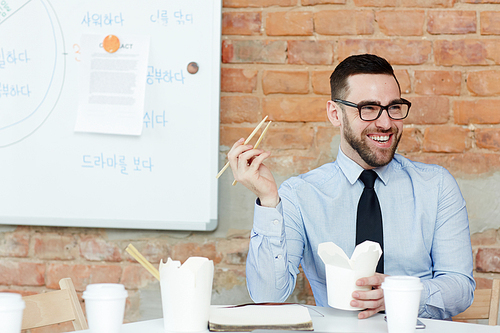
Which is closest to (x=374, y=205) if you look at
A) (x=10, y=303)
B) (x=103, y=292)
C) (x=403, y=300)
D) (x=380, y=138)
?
(x=380, y=138)

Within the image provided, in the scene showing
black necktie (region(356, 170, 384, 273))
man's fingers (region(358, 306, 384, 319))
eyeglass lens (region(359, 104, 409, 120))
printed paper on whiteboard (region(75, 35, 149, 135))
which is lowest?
man's fingers (region(358, 306, 384, 319))

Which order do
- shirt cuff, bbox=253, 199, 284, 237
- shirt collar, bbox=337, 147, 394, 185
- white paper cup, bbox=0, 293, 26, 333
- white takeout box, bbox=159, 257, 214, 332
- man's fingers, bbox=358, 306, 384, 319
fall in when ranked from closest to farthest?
white paper cup, bbox=0, 293, 26, 333 < white takeout box, bbox=159, 257, 214, 332 < man's fingers, bbox=358, 306, 384, 319 < shirt cuff, bbox=253, 199, 284, 237 < shirt collar, bbox=337, 147, 394, 185

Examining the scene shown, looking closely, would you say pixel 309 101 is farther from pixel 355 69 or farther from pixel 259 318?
pixel 259 318

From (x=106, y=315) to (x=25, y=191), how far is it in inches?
40.2

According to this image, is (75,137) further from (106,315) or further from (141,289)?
(106,315)

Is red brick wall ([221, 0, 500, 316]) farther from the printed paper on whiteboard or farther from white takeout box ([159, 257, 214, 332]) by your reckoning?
white takeout box ([159, 257, 214, 332])

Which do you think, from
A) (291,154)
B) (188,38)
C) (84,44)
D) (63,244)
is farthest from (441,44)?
(63,244)

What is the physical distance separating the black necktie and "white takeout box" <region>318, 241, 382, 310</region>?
38cm

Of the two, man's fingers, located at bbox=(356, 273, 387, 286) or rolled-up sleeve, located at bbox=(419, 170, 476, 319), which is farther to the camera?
rolled-up sleeve, located at bbox=(419, 170, 476, 319)

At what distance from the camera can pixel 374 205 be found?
1.26m

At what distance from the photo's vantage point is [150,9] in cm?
152

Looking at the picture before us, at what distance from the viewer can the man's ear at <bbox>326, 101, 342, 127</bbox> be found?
138 centimetres

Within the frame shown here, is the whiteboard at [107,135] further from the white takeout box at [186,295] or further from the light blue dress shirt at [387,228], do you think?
the white takeout box at [186,295]

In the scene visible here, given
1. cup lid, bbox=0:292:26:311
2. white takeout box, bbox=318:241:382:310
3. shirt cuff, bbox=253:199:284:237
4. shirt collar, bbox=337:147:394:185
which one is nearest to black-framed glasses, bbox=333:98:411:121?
shirt collar, bbox=337:147:394:185
